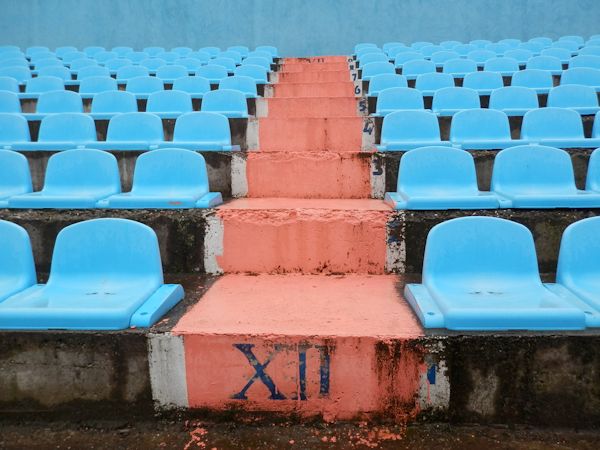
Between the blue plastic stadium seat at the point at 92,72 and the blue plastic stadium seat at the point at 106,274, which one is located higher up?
the blue plastic stadium seat at the point at 92,72

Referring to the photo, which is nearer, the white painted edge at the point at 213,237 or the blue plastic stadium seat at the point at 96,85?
the white painted edge at the point at 213,237

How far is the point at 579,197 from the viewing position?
2092mm

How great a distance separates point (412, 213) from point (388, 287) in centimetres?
40

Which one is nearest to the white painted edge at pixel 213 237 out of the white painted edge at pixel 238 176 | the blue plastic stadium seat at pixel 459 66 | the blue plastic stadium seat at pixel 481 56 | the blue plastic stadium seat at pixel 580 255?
the white painted edge at pixel 238 176

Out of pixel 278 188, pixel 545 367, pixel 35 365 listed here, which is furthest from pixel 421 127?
pixel 35 365

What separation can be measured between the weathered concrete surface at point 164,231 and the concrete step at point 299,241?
62 mm

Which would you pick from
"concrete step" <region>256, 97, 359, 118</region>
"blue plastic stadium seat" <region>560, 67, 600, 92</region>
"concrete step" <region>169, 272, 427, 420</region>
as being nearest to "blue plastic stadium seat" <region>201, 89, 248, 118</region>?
"concrete step" <region>256, 97, 359, 118</region>

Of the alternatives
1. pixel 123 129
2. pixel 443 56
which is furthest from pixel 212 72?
pixel 443 56

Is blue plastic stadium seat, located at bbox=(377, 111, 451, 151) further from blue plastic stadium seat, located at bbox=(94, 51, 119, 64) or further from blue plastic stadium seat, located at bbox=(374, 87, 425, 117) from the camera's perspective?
blue plastic stadium seat, located at bbox=(94, 51, 119, 64)

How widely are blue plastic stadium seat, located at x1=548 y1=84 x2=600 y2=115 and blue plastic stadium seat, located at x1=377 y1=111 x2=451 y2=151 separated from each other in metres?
1.39

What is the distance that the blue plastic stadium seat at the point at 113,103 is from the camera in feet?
13.1

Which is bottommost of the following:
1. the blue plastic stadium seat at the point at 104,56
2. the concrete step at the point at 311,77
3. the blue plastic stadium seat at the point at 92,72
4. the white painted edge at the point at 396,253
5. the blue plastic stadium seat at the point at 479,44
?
the white painted edge at the point at 396,253

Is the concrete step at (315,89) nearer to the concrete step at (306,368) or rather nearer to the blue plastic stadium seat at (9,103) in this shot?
the blue plastic stadium seat at (9,103)

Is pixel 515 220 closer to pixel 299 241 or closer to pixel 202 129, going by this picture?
pixel 299 241
